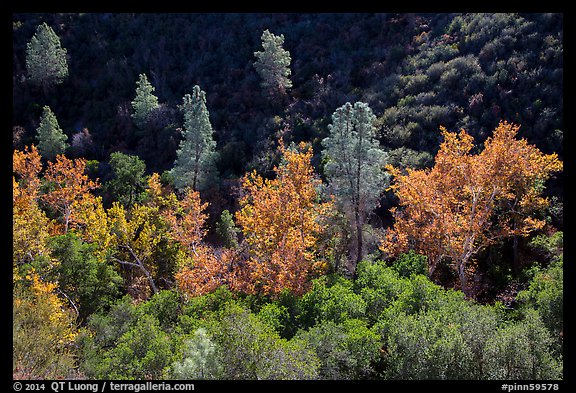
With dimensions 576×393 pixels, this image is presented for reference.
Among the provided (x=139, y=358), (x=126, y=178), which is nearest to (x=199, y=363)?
(x=139, y=358)

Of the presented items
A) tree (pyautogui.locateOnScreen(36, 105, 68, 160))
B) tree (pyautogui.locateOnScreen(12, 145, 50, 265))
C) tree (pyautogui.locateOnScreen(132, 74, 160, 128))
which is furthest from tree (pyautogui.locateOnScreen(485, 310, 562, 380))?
tree (pyautogui.locateOnScreen(36, 105, 68, 160))

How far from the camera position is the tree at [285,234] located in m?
20.3

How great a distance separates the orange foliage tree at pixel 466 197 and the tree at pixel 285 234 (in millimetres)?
3977

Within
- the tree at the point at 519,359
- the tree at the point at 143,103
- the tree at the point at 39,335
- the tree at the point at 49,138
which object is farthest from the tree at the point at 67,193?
the tree at the point at 519,359

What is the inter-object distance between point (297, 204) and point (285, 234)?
1575 millimetres

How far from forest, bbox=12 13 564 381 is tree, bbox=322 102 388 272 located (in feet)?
0.40

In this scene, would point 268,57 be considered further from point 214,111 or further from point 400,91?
point 400,91

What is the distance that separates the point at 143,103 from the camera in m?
43.3

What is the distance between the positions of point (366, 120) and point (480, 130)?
501 inches

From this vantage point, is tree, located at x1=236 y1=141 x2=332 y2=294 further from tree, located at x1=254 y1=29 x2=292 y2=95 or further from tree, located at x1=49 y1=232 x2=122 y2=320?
tree, located at x1=254 y1=29 x2=292 y2=95

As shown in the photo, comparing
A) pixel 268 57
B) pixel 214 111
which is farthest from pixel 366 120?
pixel 214 111

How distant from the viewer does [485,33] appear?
124ft

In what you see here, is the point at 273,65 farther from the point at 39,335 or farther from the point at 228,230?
the point at 39,335
